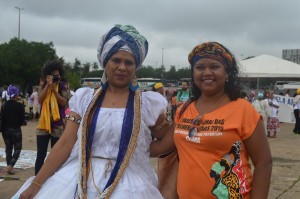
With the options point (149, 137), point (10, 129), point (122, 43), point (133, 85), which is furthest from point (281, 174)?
point (122, 43)

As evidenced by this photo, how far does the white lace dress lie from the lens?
2412 millimetres

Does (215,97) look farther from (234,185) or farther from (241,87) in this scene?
(234,185)

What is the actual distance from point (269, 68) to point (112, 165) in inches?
750

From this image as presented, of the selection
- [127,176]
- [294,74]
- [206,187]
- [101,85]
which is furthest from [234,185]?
[294,74]

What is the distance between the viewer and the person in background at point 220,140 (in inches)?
84.2

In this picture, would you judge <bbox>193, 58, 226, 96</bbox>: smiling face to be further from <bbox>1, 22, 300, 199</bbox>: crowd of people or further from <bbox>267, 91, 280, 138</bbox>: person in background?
<bbox>267, 91, 280, 138</bbox>: person in background

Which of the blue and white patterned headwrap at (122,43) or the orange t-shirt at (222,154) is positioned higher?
the blue and white patterned headwrap at (122,43)

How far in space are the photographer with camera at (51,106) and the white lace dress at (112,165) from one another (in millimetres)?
2911

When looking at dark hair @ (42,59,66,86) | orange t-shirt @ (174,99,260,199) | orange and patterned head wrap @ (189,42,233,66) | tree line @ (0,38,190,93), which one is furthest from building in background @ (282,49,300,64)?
orange t-shirt @ (174,99,260,199)

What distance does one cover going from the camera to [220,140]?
213 centimetres

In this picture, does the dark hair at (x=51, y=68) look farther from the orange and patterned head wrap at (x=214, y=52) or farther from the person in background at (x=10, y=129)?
the orange and patterned head wrap at (x=214, y=52)

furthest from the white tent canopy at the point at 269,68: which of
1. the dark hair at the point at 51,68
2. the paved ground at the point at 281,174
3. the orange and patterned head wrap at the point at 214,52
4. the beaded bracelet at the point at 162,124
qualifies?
the orange and patterned head wrap at the point at 214,52

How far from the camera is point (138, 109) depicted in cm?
257

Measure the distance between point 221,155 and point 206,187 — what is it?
0.64ft
